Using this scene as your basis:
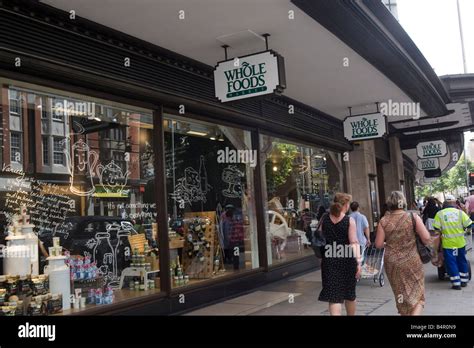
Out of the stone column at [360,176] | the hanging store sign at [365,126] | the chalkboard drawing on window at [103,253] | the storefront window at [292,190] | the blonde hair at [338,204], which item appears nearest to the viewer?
the blonde hair at [338,204]

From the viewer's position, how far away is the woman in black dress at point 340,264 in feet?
16.3

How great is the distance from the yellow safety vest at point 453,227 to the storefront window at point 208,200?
3.43 meters

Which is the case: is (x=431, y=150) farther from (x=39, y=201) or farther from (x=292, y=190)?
(x=39, y=201)

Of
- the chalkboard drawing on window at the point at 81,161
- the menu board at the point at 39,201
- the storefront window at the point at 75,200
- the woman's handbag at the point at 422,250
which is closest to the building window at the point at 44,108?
the storefront window at the point at 75,200

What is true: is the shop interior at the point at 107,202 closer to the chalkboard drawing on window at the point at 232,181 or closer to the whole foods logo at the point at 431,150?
the chalkboard drawing on window at the point at 232,181

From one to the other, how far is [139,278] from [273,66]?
11.7 ft

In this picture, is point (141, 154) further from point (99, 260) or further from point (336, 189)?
point (336, 189)

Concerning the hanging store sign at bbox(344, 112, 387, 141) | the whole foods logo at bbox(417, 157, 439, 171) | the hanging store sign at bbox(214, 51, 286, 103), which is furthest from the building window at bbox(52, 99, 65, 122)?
the whole foods logo at bbox(417, 157, 439, 171)

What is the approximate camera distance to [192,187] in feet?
27.7

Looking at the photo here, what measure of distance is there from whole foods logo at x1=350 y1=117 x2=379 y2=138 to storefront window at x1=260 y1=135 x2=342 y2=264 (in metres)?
1.24

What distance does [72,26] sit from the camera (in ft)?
18.3

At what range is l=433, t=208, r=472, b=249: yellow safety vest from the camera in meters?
8.03
